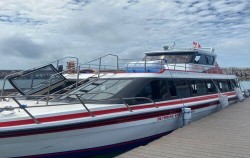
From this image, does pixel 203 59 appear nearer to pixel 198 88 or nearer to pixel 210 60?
A: pixel 210 60

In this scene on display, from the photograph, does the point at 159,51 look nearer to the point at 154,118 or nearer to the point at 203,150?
the point at 154,118

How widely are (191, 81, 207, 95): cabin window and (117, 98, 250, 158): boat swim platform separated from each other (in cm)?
139

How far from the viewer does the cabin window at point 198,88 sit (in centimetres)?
1091

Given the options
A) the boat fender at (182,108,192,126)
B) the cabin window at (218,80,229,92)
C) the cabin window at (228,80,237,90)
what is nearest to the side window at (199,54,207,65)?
the cabin window at (218,80,229,92)

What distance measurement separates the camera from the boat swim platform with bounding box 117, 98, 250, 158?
20.2 ft

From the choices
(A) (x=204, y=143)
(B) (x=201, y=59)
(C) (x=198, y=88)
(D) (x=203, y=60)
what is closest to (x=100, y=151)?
(A) (x=204, y=143)

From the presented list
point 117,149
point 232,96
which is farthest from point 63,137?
point 232,96

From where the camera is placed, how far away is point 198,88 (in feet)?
37.0

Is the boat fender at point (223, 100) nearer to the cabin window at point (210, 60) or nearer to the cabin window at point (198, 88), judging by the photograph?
the cabin window at point (198, 88)

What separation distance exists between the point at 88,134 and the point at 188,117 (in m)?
3.81

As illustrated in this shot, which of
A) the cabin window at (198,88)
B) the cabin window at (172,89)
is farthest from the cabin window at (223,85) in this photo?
the cabin window at (172,89)

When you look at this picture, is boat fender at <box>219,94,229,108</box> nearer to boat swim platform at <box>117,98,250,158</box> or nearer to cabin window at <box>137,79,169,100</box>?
boat swim platform at <box>117,98,250,158</box>

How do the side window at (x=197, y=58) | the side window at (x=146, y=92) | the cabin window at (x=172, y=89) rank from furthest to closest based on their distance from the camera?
the side window at (x=197, y=58) → the cabin window at (x=172, y=89) → the side window at (x=146, y=92)

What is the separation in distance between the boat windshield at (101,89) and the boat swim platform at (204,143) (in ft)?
6.04
